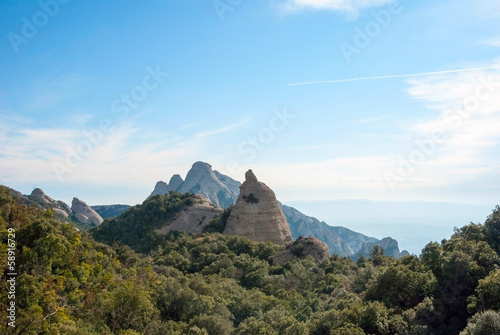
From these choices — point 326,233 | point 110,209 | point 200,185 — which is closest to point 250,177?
point 200,185

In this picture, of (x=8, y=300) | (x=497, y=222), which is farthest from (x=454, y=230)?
(x=8, y=300)

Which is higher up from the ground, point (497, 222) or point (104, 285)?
point (497, 222)

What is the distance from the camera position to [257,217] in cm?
5909

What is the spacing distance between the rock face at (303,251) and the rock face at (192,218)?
69.7 ft

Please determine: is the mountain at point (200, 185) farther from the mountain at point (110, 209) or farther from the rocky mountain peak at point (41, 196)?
the rocky mountain peak at point (41, 196)

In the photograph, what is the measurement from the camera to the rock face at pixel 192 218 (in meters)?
65.8

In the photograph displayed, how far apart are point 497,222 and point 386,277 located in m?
8.95

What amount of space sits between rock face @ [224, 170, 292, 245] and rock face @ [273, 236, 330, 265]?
10.9 m

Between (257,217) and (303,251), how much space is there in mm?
14810

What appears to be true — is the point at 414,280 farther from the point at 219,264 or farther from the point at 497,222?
the point at 219,264

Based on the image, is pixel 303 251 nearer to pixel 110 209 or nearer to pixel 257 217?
pixel 257 217

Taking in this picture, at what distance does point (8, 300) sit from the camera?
17562 millimetres

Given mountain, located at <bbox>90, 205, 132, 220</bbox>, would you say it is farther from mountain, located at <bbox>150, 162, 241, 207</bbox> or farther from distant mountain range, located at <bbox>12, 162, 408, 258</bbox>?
mountain, located at <bbox>150, 162, 241, 207</bbox>

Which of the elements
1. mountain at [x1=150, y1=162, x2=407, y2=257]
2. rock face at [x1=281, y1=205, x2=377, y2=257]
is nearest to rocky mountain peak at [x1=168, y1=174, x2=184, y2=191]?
mountain at [x1=150, y1=162, x2=407, y2=257]
